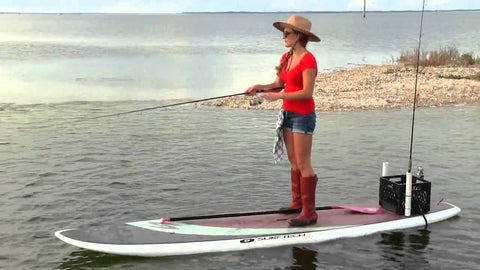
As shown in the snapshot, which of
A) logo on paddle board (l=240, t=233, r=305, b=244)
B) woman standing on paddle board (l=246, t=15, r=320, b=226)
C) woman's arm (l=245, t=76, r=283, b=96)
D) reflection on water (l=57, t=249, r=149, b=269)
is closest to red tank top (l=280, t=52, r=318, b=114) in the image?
woman standing on paddle board (l=246, t=15, r=320, b=226)

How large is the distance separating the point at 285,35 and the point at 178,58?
41.9 meters

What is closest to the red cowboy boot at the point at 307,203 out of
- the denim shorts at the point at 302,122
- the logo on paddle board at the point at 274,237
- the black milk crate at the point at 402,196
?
the logo on paddle board at the point at 274,237

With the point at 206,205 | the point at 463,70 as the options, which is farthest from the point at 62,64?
the point at 206,205

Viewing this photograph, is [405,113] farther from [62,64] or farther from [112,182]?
[62,64]

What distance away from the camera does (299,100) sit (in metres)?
7.18

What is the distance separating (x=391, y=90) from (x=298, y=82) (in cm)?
1605

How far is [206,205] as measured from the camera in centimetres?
940

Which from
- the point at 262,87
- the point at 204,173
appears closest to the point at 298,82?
the point at 262,87

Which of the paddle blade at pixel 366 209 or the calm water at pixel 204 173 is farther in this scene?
the paddle blade at pixel 366 209

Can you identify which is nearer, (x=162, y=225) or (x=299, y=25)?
(x=299, y=25)

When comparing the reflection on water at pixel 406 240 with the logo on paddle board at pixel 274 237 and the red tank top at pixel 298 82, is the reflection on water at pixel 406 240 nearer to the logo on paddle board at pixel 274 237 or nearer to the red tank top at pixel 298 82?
the logo on paddle board at pixel 274 237

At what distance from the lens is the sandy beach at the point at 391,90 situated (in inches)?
781

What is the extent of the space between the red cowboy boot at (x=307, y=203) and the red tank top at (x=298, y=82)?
37.4 inches

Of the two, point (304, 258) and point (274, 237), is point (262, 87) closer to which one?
point (274, 237)
